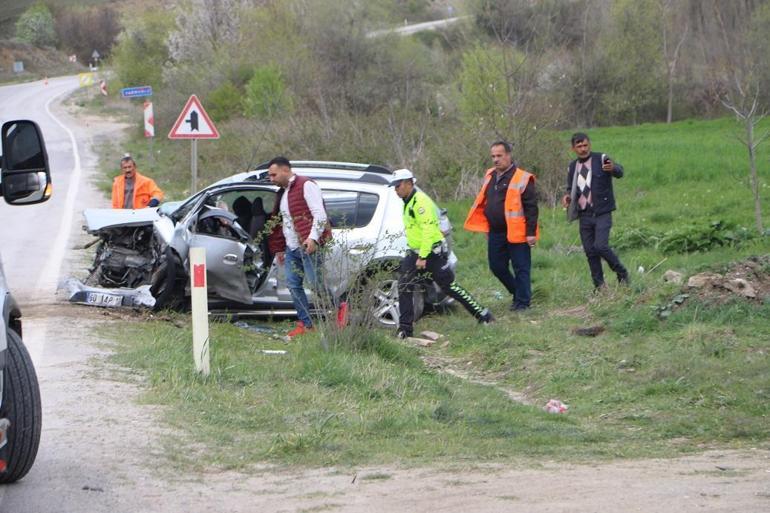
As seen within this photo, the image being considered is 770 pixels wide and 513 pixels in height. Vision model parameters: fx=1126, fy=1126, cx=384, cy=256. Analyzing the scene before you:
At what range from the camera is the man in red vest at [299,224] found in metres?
10.9

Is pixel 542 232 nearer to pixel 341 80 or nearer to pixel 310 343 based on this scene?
pixel 310 343

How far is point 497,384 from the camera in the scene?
9.91m

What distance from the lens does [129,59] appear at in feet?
176

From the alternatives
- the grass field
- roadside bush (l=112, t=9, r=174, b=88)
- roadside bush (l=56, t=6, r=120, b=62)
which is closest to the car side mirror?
the grass field

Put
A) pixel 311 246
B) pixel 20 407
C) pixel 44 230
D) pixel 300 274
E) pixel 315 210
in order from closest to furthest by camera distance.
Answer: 1. pixel 20 407
2. pixel 311 246
3. pixel 300 274
4. pixel 315 210
5. pixel 44 230

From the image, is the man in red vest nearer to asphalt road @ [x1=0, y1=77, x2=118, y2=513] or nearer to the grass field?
the grass field

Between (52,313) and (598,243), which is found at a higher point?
(598,243)

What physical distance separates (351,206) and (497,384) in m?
3.19

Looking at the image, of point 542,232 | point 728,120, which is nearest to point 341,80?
point 728,120

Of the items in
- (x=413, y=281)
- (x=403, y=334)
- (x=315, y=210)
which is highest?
(x=315, y=210)

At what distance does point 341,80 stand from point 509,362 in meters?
30.8

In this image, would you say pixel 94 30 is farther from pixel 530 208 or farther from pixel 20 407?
pixel 20 407

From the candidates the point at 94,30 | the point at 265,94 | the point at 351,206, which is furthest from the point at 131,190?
the point at 94,30

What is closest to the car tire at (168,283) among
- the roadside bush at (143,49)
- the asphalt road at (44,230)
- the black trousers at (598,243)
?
the asphalt road at (44,230)
